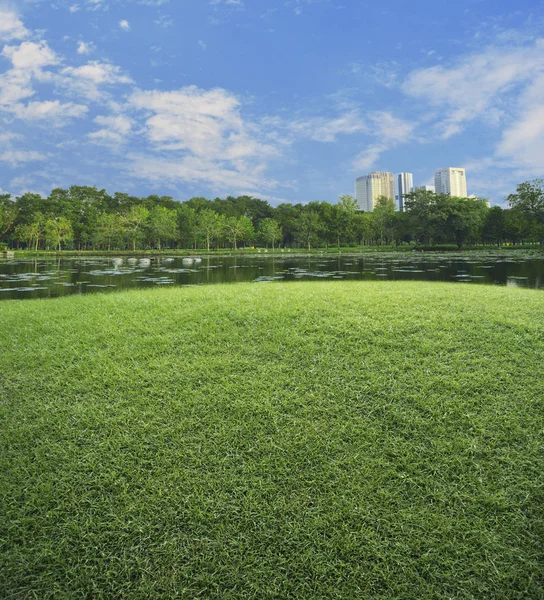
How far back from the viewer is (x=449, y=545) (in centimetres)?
226

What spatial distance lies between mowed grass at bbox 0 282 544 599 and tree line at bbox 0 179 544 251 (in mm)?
52412

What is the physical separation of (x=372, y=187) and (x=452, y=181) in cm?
3222

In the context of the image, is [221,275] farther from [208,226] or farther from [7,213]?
[7,213]

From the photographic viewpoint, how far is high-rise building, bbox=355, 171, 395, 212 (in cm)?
15775

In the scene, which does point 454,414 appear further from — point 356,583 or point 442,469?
point 356,583

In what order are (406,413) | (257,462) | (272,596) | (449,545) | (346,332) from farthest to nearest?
(346,332), (406,413), (257,462), (449,545), (272,596)

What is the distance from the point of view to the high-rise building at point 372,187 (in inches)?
6211

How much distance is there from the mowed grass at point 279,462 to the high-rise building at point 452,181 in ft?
471

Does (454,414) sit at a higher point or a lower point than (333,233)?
lower

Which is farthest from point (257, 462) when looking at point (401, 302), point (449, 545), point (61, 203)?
point (61, 203)

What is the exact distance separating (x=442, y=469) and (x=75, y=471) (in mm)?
2596

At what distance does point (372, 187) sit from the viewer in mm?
157750

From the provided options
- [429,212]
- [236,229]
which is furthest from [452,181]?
[236,229]

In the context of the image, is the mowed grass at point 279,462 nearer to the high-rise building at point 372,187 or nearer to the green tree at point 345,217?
the green tree at point 345,217
